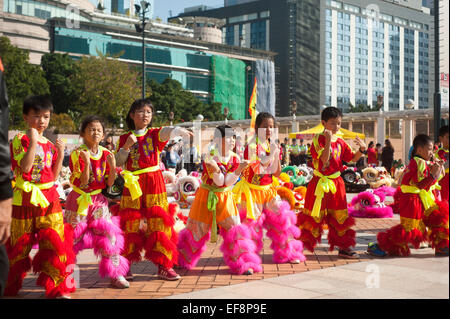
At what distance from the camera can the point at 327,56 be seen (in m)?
70.2

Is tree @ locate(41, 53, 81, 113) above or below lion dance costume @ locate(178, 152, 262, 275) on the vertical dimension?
above

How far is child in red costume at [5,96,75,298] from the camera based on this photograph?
13.9ft

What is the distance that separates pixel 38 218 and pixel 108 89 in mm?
37885

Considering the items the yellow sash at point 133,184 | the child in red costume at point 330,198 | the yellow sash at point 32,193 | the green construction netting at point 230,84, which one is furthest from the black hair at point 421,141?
the green construction netting at point 230,84

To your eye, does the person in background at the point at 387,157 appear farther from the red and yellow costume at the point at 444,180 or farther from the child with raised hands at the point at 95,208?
the child with raised hands at the point at 95,208

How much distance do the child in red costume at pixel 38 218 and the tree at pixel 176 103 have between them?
51240 mm

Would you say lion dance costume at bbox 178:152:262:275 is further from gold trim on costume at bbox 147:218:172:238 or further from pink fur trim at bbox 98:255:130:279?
pink fur trim at bbox 98:255:130:279

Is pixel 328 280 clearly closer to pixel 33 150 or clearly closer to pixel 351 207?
pixel 33 150

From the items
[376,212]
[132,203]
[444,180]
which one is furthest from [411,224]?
[376,212]

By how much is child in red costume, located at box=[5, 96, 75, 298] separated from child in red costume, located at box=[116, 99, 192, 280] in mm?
740

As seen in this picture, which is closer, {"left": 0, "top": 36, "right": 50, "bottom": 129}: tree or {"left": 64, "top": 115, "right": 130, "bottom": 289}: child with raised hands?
{"left": 64, "top": 115, "right": 130, "bottom": 289}: child with raised hands

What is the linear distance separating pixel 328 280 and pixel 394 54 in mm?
45431

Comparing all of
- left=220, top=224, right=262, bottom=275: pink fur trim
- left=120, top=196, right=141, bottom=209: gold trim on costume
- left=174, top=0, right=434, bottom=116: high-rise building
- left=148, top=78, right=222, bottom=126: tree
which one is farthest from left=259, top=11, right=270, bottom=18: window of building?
left=120, top=196, right=141, bottom=209: gold trim on costume

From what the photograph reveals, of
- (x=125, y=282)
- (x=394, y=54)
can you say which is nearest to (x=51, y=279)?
(x=125, y=282)
